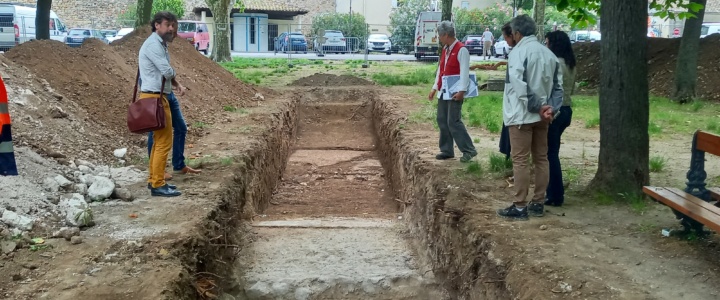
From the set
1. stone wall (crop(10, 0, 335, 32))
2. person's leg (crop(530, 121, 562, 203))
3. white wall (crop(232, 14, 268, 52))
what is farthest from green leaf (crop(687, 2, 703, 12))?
stone wall (crop(10, 0, 335, 32))

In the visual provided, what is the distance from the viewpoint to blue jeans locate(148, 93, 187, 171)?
768 cm

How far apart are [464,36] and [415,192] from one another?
3220cm

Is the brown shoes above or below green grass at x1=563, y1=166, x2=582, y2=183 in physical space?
below

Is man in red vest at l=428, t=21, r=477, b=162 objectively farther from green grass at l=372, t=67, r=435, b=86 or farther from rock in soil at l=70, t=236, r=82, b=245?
green grass at l=372, t=67, r=435, b=86

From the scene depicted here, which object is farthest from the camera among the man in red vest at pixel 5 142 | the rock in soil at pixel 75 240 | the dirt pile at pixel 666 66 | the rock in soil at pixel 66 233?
the dirt pile at pixel 666 66

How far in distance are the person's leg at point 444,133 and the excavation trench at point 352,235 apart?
0.39 m

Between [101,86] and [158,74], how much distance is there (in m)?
4.45

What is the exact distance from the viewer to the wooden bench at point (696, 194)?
5199 millimetres

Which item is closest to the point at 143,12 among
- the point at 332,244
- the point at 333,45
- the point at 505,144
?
the point at 332,244

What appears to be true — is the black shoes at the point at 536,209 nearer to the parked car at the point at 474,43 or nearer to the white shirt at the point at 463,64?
the white shirt at the point at 463,64

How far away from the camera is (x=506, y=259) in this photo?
5.45 meters

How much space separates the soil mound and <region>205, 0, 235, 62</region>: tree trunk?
9994 millimetres

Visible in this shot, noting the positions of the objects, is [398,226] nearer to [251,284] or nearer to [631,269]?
[251,284]

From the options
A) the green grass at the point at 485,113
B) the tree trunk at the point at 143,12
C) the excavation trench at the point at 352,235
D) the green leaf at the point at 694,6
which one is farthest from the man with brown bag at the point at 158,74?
the tree trunk at the point at 143,12
